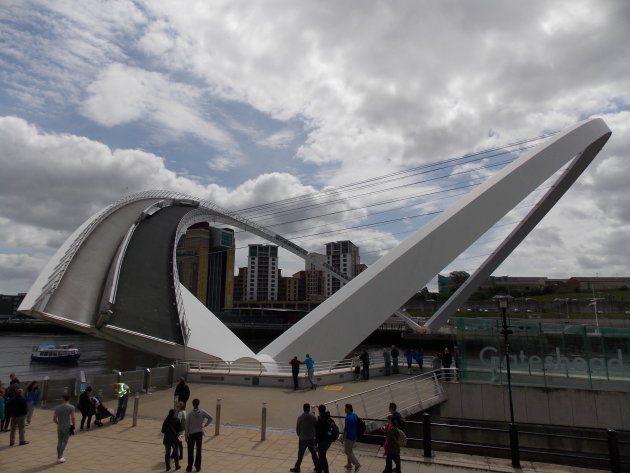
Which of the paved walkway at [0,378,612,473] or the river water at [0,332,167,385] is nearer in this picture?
the paved walkway at [0,378,612,473]

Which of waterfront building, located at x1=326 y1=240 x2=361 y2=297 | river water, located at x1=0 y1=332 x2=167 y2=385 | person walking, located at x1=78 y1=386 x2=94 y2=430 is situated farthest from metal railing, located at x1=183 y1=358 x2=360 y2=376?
waterfront building, located at x1=326 y1=240 x2=361 y2=297

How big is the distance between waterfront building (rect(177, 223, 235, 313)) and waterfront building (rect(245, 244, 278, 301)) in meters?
43.1

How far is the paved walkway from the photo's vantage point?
726cm

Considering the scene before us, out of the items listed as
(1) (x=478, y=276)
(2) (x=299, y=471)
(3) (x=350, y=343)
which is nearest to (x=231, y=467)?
(2) (x=299, y=471)

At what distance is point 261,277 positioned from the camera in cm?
17412

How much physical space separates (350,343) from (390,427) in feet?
27.6

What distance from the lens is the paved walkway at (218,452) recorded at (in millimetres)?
7258

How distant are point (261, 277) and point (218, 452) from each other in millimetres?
167951

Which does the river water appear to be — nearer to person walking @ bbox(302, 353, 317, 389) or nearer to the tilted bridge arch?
the tilted bridge arch

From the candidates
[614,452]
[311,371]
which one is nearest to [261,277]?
[311,371]

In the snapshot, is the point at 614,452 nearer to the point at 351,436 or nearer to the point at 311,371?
the point at 351,436

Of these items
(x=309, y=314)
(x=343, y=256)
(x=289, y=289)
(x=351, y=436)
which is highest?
(x=343, y=256)

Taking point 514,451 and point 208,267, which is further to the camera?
point 208,267

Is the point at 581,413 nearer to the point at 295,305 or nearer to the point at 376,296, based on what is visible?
the point at 376,296
